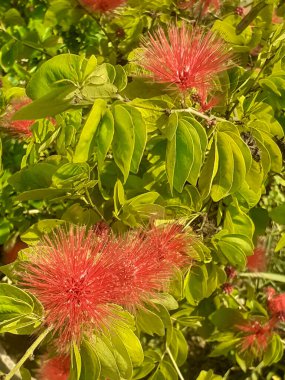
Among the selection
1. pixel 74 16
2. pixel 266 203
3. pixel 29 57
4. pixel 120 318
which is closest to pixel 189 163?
pixel 120 318

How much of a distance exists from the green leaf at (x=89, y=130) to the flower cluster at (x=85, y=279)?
0.46 ft

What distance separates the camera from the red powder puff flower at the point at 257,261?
6.00ft

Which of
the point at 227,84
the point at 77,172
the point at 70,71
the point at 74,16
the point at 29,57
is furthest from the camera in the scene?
the point at 29,57

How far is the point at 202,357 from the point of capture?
91.6 inches

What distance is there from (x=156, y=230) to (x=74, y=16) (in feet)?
3.25

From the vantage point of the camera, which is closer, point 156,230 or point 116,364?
point 116,364

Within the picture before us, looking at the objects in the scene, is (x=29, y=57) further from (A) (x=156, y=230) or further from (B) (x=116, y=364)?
(B) (x=116, y=364)

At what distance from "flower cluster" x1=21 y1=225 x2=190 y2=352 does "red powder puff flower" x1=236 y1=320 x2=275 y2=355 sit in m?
0.83

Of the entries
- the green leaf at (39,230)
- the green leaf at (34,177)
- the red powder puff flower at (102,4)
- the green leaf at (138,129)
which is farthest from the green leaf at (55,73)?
the red powder puff flower at (102,4)

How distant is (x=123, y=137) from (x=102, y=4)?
Result: 0.86 meters

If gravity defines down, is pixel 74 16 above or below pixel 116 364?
above

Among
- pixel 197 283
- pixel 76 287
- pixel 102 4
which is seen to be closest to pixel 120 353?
pixel 76 287

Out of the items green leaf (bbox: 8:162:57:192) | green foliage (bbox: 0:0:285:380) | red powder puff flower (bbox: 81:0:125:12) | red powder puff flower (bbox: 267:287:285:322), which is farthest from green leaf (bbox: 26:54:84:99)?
red powder puff flower (bbox: 267:287:285:322)

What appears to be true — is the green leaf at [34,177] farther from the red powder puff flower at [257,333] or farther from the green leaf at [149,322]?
the red powder puff flower at [257,333]
